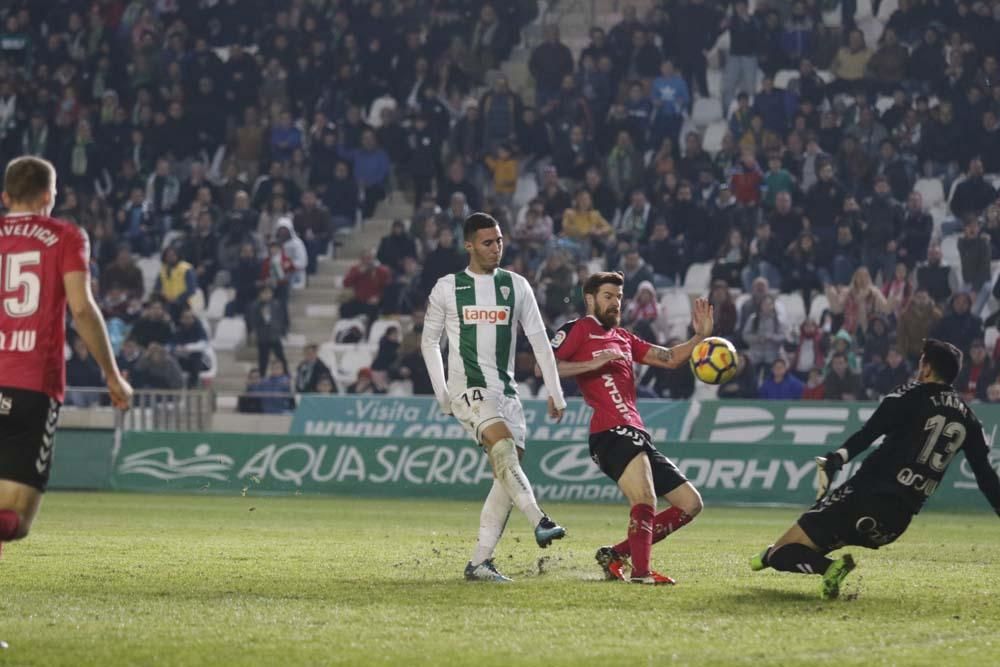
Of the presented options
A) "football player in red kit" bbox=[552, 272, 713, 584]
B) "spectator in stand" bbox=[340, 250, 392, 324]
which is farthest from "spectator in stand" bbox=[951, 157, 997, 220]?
"football player in red kit" bbox=[552, 272, 713, 584]

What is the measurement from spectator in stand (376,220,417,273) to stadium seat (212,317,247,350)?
275 centimetres

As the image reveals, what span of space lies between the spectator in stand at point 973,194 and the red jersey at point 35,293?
18.7 m

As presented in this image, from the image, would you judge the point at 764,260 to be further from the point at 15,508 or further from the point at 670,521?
the point at 15,508

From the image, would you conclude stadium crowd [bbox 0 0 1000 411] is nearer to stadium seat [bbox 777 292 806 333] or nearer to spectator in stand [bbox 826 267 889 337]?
spectator in stand [bbox 826 267 889 337]

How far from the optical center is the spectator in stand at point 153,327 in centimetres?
2569

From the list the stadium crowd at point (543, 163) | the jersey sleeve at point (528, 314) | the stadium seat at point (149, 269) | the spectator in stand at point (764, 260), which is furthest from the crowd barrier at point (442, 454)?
the jersey sleeve at point (528, 314)

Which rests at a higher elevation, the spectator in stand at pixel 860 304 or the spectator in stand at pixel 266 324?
the spectator in stand at pixel 860 304

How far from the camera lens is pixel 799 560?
30.8 ft

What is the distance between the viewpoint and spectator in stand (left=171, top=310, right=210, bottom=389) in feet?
84.5

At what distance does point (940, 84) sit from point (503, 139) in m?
7.46

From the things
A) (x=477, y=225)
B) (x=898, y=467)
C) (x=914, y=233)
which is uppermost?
(x=477, y=225)

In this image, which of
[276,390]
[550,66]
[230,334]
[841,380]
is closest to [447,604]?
[841,380]

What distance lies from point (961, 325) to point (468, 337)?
43.8ft

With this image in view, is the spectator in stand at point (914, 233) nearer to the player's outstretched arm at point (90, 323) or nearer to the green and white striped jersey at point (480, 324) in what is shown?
the green and white striped jersey at point (480, 324)
